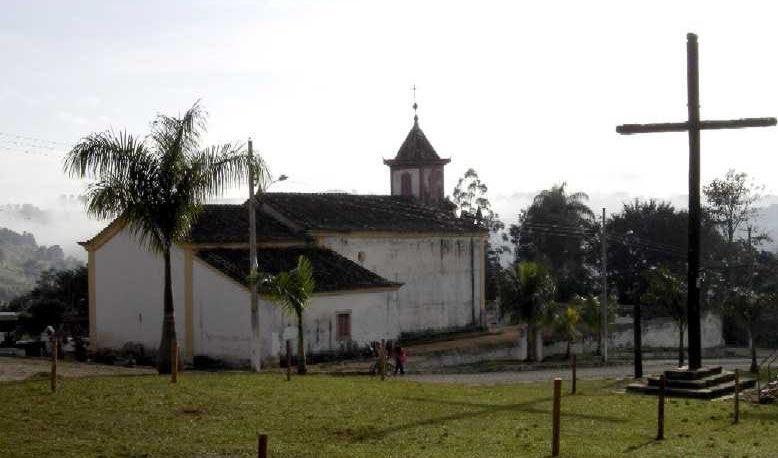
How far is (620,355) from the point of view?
43.0 m

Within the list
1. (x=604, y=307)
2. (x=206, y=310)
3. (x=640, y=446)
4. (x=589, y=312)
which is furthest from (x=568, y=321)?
(x=640, y=446)

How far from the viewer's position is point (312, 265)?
35.6 m

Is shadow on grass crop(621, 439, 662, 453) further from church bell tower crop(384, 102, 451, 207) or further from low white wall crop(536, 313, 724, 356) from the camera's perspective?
church bell tower crop(384, 102, 451, 207)

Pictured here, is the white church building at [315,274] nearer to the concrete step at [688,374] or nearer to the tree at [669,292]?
the tree at [669,292]

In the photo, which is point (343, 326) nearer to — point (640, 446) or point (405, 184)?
point (405, 184)

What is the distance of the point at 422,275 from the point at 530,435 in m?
28.4

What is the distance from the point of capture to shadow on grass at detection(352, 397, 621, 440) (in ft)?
48.9

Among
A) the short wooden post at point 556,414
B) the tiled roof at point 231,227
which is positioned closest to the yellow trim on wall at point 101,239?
the tiled roof at point 231,227

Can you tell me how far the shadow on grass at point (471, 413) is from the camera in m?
14.9

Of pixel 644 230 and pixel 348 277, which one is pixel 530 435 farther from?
pixel 644 230

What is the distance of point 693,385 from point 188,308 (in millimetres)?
18277

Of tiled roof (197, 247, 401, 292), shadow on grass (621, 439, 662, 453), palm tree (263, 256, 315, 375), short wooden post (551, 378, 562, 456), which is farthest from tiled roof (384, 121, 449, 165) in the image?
short wooden post (551, 378, 562, 456)

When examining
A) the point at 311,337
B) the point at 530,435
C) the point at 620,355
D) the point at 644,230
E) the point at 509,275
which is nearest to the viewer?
the point at 530,435

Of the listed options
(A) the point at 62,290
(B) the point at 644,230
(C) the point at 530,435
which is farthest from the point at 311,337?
(B) the point at 644,230
